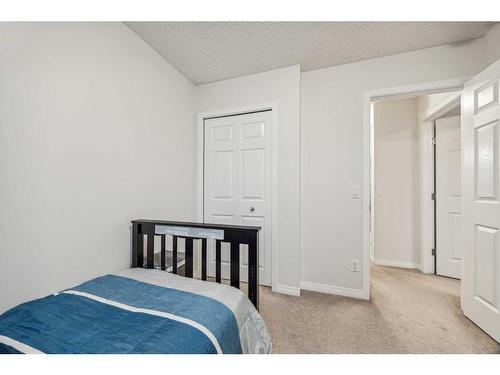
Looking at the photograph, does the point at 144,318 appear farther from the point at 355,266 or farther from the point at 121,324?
the point at 355,266

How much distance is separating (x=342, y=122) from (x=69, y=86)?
2.21 m

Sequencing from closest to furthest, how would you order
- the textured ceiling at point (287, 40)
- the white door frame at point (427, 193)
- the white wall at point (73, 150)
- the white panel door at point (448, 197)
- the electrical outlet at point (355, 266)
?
1. the white wall at point (73, 150)
2. the textured ceiling at point (287, 40)
3. the electrical outlet at point (355, 266)
4. the white panel door at point (448, 197)
5. the white door frame at point (427, 193)

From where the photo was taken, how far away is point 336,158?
2.21 meters

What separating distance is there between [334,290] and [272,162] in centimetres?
143

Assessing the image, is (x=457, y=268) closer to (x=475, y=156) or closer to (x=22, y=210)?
(x=475, y=156)

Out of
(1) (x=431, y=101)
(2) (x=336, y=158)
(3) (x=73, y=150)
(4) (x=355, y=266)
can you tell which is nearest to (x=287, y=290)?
(4) (x=355, y=266)

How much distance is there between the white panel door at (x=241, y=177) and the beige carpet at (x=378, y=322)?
0.54 meters

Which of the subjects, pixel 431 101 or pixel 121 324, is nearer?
pixel 121 324

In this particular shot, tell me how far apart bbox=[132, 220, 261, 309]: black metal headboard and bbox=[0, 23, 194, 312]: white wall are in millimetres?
147

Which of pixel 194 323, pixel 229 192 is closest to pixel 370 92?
pixel 229 192

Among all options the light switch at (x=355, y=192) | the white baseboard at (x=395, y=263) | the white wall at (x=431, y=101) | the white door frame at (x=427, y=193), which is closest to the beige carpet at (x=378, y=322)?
the white door frame at (x=427, y=193)

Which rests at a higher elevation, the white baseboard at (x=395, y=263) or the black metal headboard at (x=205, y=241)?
the black metal headboard at (x=205, y=241)

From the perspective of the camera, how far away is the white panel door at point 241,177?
233 cm

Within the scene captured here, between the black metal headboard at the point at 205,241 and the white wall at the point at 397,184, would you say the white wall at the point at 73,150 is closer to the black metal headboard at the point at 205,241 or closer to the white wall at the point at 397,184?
the black metal headboard at the point at 205,241
